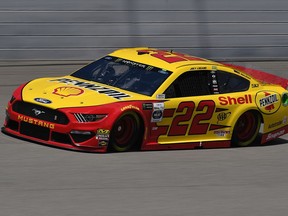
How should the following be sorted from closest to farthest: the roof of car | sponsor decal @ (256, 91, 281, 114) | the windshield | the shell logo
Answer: the shell logo
the windshield
the roof of car
sponsor decal @ (256, 91, 281, 114)

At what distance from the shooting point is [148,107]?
10359 millimetres

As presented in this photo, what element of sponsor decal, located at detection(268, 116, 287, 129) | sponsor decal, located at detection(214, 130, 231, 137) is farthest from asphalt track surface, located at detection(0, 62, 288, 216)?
sponsor decal, located at detection(268, 116, 287, 129)

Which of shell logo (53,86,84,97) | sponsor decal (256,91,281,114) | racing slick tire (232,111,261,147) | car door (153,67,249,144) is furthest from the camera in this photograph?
sponsor decal (256,91,281,114)

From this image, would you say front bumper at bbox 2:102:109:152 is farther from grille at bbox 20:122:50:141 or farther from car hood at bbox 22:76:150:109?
car hood at bbox 22:76:150:109

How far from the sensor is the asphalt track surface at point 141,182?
25.6 feet

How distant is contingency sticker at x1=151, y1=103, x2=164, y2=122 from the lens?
34.2 feet

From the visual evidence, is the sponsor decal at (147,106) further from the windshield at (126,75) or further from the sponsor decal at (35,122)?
the sponsor decal at (35,122)

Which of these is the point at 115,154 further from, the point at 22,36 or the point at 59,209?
the point at 22,36

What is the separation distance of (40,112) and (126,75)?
4.73ft

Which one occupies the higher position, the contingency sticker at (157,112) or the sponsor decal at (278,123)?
the contingency sticker at (157,112)

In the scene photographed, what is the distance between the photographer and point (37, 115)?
10164mm

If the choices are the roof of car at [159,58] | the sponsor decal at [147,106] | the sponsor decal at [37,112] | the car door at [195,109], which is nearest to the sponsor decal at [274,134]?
the car door at [195,109]

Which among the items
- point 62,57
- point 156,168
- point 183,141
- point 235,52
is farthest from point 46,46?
point 156,168

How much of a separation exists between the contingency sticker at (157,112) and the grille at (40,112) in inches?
45.5
